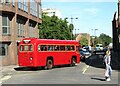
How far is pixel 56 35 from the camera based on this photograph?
7538 centimetres

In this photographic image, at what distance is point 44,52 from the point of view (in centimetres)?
2780

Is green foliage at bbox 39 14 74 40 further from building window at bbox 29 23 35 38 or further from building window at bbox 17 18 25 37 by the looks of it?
building window at bbox 17 18 25 37

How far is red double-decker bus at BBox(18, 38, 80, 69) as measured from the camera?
88.9 ft

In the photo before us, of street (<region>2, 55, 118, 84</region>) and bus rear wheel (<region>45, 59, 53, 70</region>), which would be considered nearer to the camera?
street (<region>2, 55, 118, 84</region>)

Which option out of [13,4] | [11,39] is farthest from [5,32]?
[13,4]

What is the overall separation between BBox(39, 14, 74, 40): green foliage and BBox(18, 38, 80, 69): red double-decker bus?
142ft

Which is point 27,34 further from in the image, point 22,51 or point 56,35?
point 56,35

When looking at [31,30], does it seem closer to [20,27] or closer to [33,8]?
[33,8]

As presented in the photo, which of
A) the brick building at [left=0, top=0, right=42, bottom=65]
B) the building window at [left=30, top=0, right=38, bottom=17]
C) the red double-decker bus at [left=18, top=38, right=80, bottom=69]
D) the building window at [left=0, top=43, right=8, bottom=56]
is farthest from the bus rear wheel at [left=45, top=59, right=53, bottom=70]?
the building window at [left=30, top=0, right=38, bottom=17]

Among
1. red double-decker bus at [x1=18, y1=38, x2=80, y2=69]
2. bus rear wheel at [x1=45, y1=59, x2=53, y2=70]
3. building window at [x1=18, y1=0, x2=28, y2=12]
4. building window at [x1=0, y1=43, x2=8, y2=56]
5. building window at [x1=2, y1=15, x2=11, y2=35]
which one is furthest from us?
building window at [x1=18, y1=0, x2=28, y2=12]

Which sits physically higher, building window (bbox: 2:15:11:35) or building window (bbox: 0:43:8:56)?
building window (bbox: 2:15:11:35)

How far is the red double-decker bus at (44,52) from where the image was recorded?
2709 cm

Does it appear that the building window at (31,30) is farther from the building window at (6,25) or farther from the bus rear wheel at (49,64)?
the bus rear wheel at (49,64)

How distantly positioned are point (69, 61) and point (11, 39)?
748 centimetres
